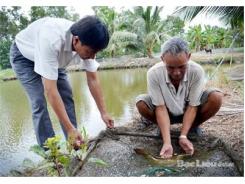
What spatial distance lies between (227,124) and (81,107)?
5.32 feet

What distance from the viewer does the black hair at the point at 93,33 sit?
1486 mm

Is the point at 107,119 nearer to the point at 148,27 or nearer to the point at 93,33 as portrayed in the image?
the point at 93,33

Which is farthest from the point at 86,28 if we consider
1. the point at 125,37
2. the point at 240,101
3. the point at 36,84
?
the point at 125,37

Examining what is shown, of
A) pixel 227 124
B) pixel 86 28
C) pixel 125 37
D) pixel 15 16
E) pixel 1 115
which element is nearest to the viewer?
pixel 86 28

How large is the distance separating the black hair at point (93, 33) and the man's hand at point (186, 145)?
646mm

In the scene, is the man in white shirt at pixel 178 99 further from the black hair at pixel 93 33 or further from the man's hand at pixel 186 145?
the black hair at pixel 93 33

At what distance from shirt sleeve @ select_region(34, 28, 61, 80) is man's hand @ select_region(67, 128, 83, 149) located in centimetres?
25

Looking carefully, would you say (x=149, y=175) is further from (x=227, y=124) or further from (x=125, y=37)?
(x=125, y=37)

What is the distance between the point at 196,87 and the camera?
73.6 inches

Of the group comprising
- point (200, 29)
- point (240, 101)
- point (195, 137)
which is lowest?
point (200, 29)

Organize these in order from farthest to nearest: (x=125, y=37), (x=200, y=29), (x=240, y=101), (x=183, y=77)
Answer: (x=200, y=29)
(x=125, y=37)
(x=240, y=101)
(x=183, y=77)

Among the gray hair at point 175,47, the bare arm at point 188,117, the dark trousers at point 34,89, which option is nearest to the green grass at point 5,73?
the dark trousers at point 34,89

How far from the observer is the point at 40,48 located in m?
1.59

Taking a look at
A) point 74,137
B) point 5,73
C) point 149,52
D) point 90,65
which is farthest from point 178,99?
point 149,52
